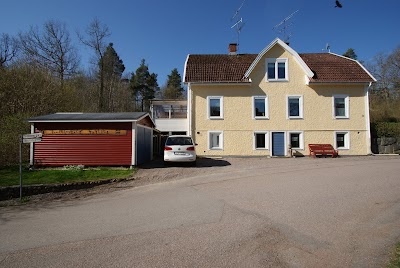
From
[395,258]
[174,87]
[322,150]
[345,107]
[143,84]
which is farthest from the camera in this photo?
[174,87]

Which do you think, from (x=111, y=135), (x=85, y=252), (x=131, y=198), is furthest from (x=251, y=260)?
(x=111, y=135)

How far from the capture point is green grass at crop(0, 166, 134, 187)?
1209cm

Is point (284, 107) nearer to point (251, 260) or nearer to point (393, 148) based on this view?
point (393, 148)

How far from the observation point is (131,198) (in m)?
8.83

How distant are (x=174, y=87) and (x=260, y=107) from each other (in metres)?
34.0

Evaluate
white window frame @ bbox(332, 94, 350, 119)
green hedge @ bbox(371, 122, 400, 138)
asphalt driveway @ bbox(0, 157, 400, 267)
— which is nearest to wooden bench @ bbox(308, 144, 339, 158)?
white window frame @ bbox(332, 94, 350, 119)

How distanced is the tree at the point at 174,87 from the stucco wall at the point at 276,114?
29263mm

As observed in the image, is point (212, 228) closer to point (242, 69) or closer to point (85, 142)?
point (85, 142)

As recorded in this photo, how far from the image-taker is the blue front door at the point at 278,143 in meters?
22.5

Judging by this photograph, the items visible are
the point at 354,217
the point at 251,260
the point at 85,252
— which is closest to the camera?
the point at 251,260

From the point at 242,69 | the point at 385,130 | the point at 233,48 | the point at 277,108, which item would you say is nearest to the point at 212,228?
the point at 277,108

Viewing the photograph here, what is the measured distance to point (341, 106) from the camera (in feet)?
75.6

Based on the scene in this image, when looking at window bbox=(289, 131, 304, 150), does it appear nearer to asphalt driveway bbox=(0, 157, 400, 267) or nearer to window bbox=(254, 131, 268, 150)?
window bbox=(254, 131, 268, 150)

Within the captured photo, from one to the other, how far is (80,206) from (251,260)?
19.3 feet
